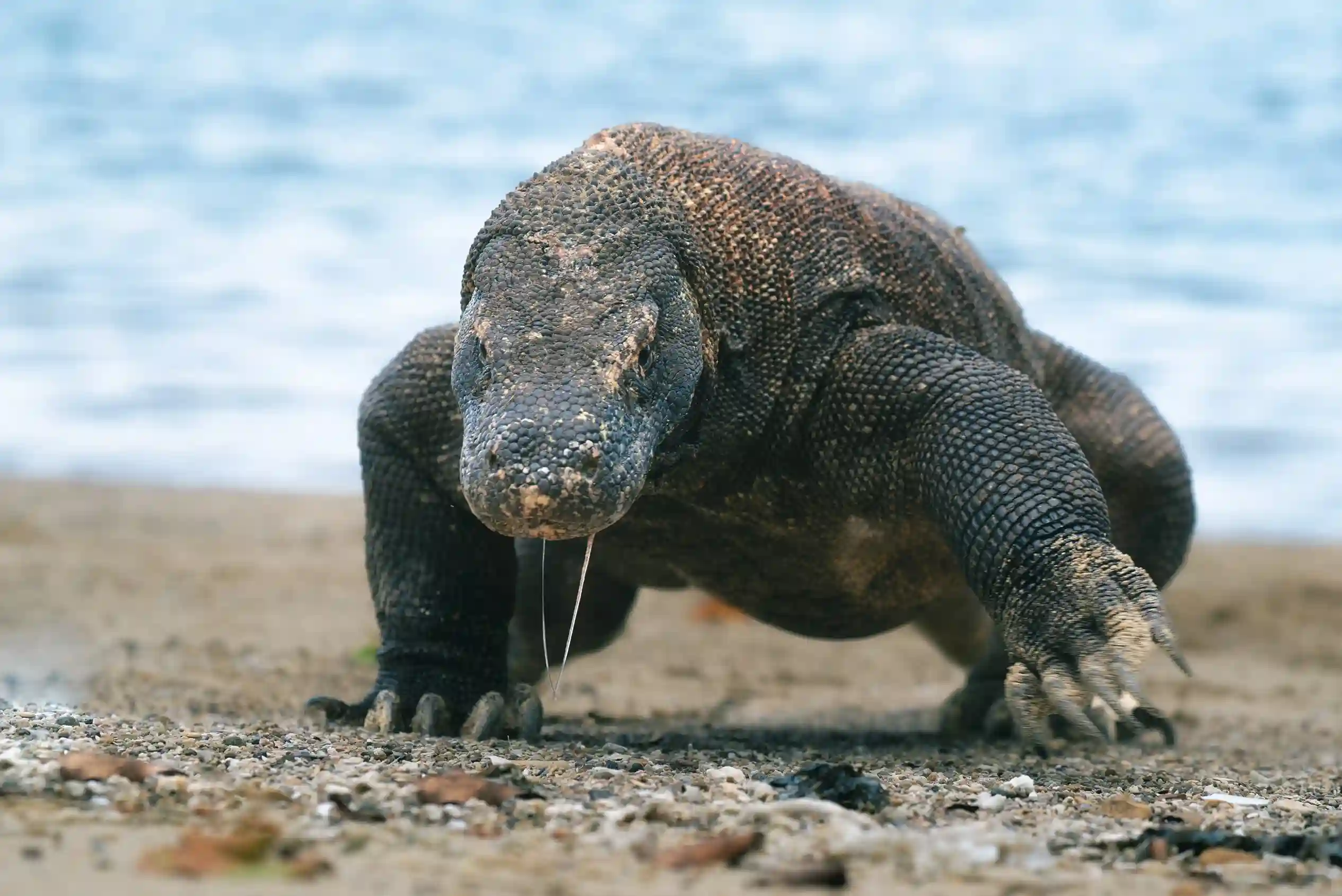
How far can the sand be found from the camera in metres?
3.01

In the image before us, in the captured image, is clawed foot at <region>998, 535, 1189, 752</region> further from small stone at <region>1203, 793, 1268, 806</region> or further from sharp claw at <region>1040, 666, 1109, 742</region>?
small stone at <region>1203, 793, 1268, 806</region>

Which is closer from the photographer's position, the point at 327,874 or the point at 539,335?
the point at 327,874

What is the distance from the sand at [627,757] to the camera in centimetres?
301

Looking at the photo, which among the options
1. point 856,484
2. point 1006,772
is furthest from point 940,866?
point 856,484

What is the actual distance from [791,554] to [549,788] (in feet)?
6.55

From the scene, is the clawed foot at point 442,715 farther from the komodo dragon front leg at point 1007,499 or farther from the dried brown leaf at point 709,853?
the dried brown leaf at point 709,853

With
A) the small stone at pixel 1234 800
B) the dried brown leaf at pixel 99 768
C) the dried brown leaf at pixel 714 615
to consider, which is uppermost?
the dried brown leaf at pixel 714 615

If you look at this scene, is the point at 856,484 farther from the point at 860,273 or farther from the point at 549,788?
the point at 549,788

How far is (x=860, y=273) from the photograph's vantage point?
521 centimetres

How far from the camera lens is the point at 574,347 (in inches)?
165

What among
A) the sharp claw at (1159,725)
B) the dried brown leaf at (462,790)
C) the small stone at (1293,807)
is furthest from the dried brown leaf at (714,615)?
the dried brown leaf at (462,790)

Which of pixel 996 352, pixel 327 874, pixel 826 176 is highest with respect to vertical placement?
pixel 826 176

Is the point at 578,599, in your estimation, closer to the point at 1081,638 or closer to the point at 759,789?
the point at 759,789

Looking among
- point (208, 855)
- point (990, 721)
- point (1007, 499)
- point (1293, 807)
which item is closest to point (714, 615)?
point (990, 721)
